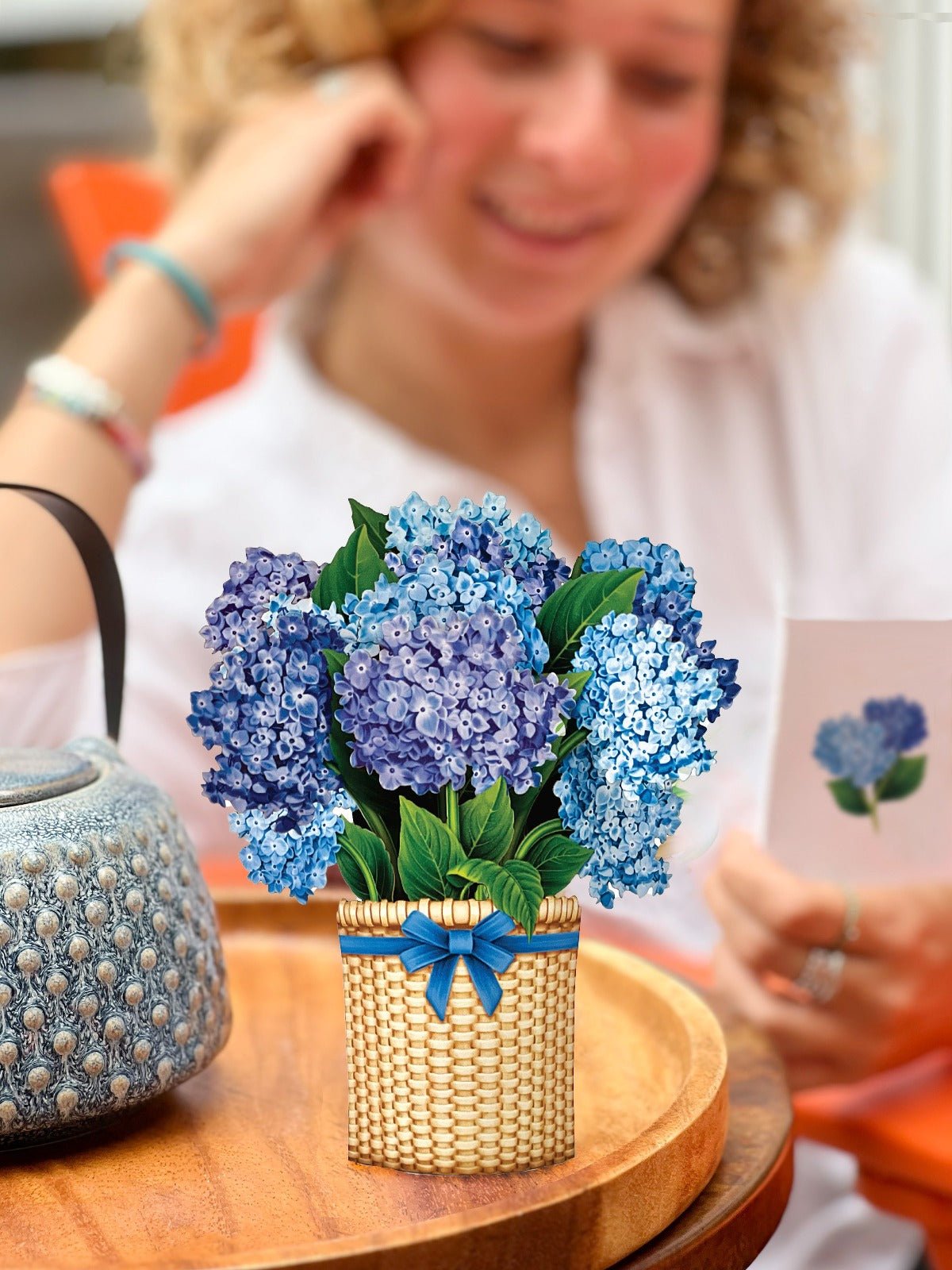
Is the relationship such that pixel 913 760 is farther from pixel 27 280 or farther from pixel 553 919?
pixel 27 280

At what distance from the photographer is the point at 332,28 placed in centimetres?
115

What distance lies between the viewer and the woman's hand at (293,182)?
1.01m

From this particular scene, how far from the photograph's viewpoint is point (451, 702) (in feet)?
1.43

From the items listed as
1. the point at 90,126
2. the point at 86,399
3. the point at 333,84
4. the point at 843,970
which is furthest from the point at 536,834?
the point at 90,126

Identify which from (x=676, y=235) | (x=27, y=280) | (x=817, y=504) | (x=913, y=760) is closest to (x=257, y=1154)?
(x=913, y=760)

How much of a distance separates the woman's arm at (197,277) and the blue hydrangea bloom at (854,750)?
40cm

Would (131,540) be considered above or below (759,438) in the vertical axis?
below

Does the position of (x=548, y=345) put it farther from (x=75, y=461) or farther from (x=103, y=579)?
(x=103, y=579)

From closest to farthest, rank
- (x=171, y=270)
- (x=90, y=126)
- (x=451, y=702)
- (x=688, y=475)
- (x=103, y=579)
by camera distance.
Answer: (x=451, y=702) → (x=103, y=579) → (x=171, y=270) → (x=688, y=475) → (x=90, y=126)

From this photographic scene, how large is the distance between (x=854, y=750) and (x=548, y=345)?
0.79 m

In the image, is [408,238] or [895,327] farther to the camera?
[895,327]

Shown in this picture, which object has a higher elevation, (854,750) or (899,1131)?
(854,750)

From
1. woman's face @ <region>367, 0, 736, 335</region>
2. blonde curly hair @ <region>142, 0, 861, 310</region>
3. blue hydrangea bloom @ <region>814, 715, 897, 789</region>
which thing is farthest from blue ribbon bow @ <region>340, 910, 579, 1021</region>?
blonde curly hair @ <region>142, 0, 861, 310</region>

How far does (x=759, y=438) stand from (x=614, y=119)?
1.32 ft
